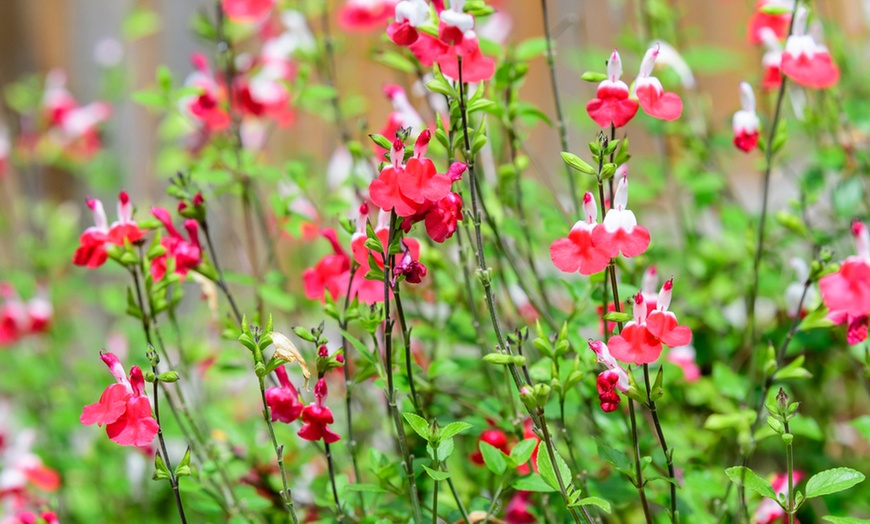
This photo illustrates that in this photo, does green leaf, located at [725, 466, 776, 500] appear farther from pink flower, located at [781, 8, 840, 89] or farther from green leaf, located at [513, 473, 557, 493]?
pink flower, located at [781, 8, 840, 89]

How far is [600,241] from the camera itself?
78 cm

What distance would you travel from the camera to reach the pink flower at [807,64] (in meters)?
1.01

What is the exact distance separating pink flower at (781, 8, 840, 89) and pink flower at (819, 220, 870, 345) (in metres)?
0.19

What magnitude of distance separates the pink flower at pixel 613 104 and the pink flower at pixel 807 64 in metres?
0.30

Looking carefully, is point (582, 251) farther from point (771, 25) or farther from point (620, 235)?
point (771, 25)

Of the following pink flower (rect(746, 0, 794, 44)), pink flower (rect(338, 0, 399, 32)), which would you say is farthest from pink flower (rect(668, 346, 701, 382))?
pink flower (rect(338, 0, 399, 32))

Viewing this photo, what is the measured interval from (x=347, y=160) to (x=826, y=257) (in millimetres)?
963

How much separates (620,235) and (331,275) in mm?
376

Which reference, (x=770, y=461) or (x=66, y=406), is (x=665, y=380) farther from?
(x=66, y=406)

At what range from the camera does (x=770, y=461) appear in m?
1.76

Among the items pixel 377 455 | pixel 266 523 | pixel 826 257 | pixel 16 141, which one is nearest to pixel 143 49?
pixel 16 141

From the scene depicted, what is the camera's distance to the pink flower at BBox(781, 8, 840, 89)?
3.31ft

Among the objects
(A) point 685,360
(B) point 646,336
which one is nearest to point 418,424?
(B) point 646,336

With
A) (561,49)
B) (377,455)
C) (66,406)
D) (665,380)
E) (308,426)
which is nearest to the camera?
(308,426)
